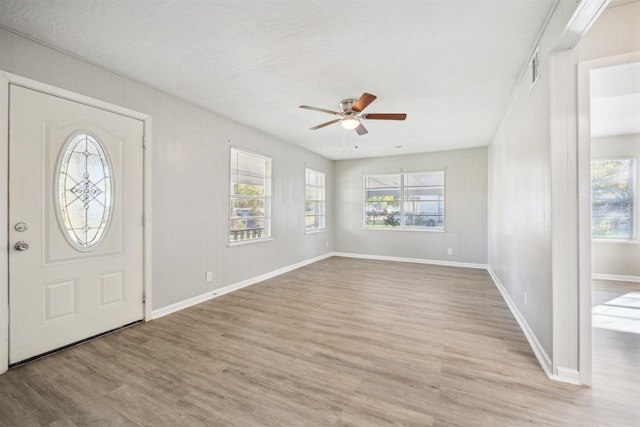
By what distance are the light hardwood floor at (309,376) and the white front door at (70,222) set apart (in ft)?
0.93

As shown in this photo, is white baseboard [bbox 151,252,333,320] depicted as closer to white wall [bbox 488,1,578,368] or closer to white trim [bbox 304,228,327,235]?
white trim [bbox 304,228,327,235]

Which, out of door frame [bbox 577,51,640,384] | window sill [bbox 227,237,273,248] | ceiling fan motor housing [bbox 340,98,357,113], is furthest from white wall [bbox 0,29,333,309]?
door frame [bbox 577,51,640,384]

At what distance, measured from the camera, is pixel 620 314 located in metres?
3.13

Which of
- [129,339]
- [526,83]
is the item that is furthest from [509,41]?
[129,339]

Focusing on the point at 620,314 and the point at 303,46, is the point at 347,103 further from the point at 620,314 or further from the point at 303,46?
the point at 620,314

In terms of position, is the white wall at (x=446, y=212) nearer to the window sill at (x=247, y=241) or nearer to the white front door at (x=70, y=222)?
the window sill at (x=247, y=241)

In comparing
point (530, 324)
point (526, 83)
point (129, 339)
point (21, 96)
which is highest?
point (526, 83)

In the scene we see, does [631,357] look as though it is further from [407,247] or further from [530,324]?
[407,247]

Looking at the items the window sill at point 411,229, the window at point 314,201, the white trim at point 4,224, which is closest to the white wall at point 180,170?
the white trim at point 4,224

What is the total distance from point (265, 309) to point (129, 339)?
55.8 inches

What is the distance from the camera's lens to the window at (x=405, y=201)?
249 inches

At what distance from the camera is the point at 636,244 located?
14.9 feet

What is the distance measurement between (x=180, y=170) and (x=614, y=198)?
286 inches

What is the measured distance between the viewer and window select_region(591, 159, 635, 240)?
183 inches
